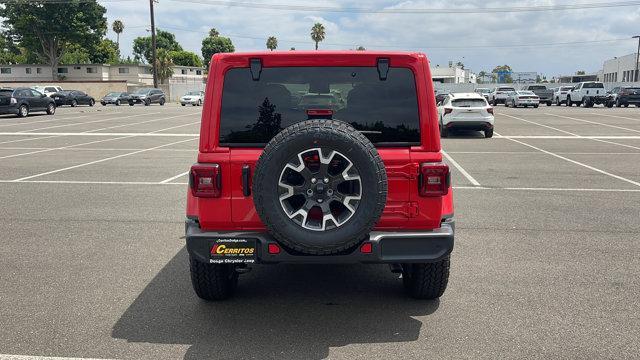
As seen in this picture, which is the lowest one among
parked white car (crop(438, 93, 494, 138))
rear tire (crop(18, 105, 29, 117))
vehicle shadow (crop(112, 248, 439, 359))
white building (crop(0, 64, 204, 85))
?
vehicle shadow (crop(112, 248, 439, 359))

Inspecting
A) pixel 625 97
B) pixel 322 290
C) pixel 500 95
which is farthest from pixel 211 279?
pixel 500 95

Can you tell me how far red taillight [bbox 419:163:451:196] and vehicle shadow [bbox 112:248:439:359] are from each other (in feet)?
3.27

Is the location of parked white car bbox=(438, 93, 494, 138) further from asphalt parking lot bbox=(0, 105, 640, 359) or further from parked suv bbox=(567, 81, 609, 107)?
parked suv bbox=(567, 81, 609, 107)

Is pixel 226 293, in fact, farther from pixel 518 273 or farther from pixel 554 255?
pixel 554 255

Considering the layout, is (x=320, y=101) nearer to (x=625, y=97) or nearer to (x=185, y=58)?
(x=625, y=97)

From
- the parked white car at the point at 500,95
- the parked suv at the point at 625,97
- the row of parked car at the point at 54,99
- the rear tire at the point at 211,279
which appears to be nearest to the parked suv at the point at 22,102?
the row of parked car at the point at 54,99

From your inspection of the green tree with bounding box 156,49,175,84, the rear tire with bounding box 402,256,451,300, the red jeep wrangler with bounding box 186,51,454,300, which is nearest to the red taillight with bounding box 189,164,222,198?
the red jeep wrangler with bounding box 186,51,454,300

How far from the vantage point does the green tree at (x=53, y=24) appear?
7281 centimetres

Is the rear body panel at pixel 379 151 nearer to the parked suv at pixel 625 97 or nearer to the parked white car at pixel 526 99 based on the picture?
the parked white car at pixel 526 99

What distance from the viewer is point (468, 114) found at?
18.9m

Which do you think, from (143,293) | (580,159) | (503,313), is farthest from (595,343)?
(580,159)

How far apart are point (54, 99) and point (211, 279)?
137 ft

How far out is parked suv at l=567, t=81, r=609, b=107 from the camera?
40.7 metres

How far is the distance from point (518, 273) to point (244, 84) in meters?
3.11
